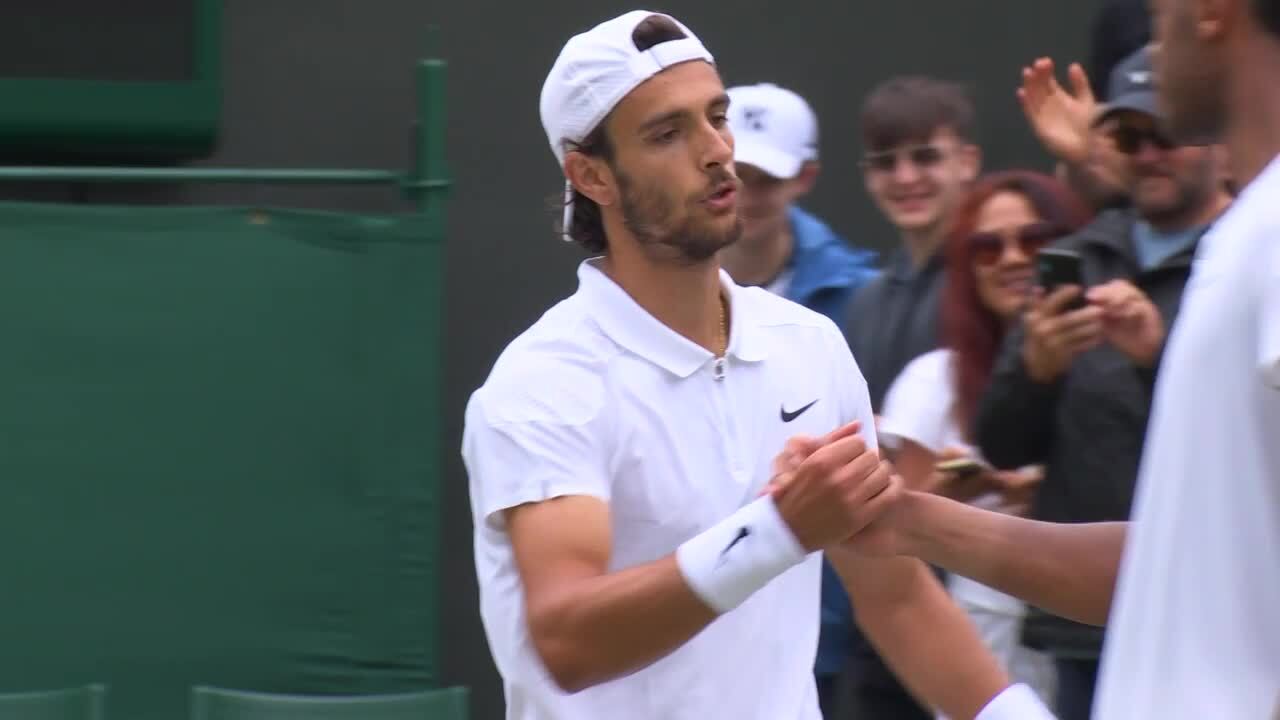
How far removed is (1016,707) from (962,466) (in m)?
1.39

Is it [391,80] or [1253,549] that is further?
[391,80]

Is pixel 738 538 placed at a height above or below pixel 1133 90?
below

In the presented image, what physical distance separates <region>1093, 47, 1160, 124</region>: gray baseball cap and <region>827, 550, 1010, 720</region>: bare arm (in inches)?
56.8

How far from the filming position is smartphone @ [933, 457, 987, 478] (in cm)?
423

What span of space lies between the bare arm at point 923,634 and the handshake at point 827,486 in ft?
1.15

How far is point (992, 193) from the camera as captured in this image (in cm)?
450

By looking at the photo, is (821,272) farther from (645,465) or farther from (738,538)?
(738,538)

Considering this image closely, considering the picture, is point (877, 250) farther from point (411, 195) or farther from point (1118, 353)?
point (1118, 353)

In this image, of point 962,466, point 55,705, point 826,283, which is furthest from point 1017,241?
point 55,705

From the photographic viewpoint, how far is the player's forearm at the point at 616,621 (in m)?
2.71

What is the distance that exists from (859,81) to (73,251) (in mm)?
2759

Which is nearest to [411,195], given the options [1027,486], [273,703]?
[273,703]

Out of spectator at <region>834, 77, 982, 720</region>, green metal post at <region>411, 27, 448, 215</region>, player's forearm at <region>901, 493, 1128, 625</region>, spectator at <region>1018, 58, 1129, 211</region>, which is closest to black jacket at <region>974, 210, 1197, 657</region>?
spectator at <region>834, 77, 982, 720</region>

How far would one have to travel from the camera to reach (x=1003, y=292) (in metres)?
4.37
